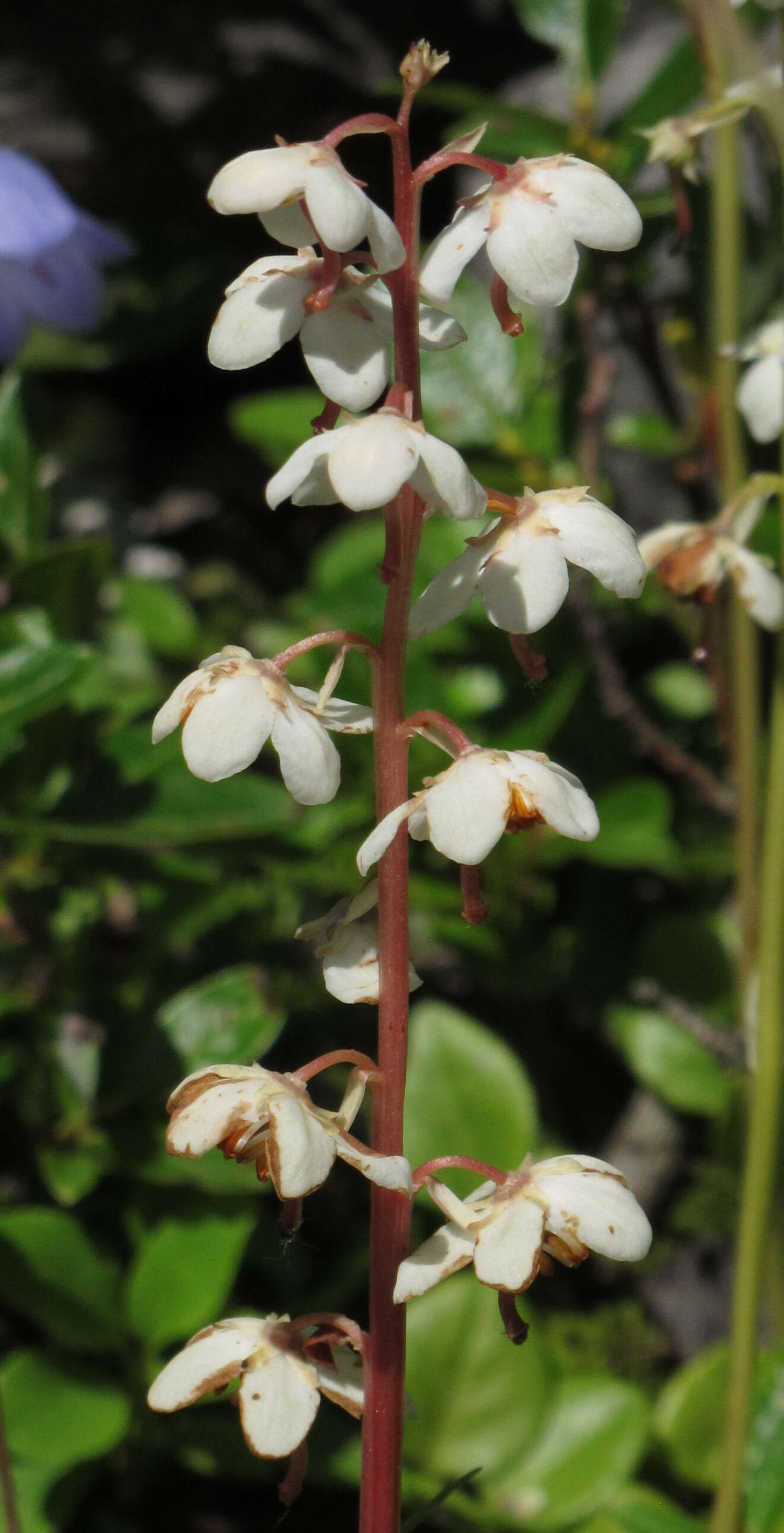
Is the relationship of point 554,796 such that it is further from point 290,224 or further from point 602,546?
point 290,224

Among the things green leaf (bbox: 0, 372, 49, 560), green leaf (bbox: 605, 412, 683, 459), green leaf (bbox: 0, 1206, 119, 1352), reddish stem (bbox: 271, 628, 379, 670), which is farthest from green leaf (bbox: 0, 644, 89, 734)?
green leaf (bbox: 605, 412, 683, 459)

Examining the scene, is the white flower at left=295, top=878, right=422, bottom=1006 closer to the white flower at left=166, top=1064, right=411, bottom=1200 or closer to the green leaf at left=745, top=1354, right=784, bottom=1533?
the white flower at left=166, top=1064, right=411, bottom=1200

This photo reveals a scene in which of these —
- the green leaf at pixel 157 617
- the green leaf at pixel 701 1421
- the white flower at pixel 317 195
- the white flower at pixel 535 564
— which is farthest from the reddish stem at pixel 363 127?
the green leaf at pixel 157 617

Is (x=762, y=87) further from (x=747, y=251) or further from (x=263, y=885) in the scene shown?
(x=263, y=885)

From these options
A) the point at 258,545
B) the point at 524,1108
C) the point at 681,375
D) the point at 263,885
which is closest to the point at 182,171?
the point at 258,545

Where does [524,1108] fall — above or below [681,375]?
below
